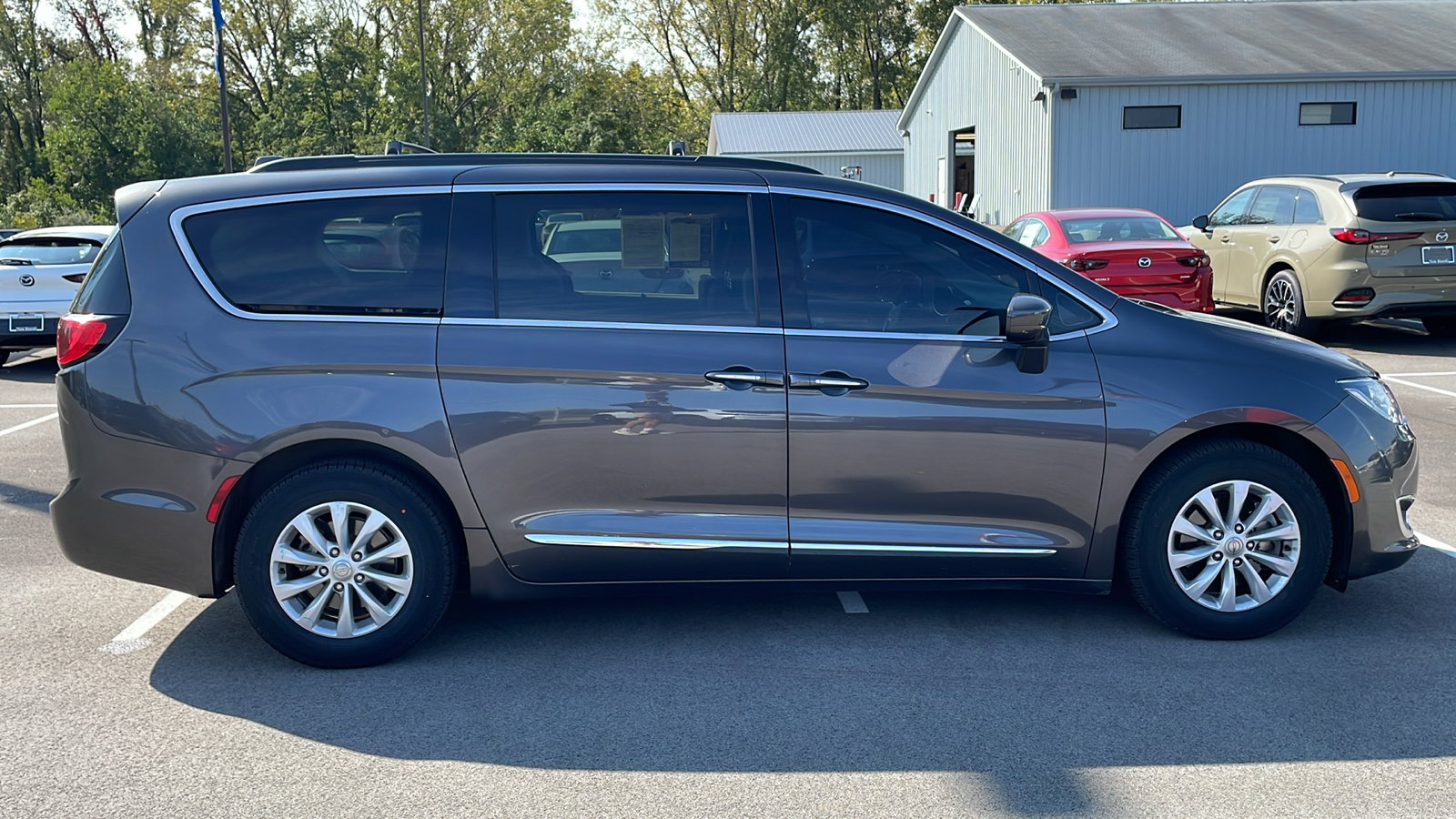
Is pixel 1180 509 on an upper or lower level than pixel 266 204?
lower

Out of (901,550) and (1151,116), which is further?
(1151,116)

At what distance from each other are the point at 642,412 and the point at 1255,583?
7.48 ft

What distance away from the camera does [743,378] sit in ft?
14.2

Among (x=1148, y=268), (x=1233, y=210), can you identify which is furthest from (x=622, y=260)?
(x=1233, y=210)

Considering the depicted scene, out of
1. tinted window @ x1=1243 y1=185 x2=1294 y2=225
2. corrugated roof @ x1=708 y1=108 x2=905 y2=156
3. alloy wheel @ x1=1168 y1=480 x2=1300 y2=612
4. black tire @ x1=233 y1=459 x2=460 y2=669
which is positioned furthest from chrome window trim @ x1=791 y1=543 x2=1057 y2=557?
corrugated roof @ x1=708 y1=108 x2=905 y2=156

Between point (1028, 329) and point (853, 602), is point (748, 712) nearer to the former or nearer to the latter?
point (853, 602)

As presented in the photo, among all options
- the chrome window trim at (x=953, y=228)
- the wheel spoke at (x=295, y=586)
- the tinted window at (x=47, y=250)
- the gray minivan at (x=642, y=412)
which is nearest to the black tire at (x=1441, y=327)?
the gray minivan at (x=642, y=412)

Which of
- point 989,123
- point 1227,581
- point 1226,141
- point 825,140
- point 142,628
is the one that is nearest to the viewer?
point 1227,581

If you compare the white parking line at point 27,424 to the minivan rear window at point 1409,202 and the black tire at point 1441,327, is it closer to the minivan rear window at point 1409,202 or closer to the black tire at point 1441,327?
the minivan rear window at point 1409,202

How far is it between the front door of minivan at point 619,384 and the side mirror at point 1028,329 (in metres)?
0.80

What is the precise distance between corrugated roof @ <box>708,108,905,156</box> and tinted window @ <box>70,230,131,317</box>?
1603 inches

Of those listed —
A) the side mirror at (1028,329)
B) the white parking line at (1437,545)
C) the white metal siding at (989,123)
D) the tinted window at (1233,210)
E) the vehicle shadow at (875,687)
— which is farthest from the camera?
the white metal siding at (989,123)

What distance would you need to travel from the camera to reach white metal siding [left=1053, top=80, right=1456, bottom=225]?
22984mm

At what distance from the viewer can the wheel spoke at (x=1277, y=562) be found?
4547 mm
